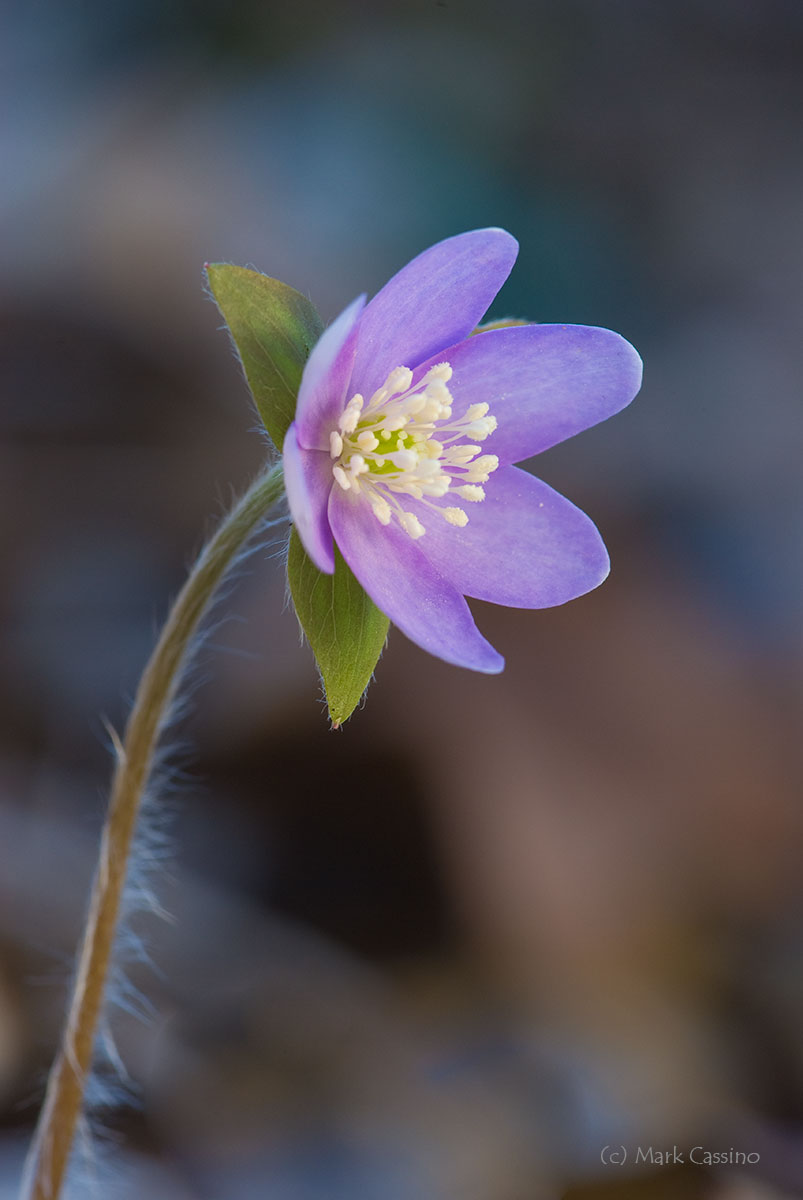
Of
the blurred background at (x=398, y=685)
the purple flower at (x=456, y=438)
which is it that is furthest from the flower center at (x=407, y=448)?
the blurred background at (x=398, y=685)

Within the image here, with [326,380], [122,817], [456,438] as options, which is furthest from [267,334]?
[122,817]

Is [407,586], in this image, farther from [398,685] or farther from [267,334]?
[398,685]

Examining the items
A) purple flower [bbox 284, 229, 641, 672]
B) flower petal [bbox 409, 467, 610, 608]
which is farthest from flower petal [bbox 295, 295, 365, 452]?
flower petal [bbox 409, 467, 610, 608]

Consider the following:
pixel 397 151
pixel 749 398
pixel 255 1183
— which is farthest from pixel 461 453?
pixel 397 151

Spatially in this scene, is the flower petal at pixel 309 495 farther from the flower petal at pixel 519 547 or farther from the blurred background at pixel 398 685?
the blurred background at pixel 398 685

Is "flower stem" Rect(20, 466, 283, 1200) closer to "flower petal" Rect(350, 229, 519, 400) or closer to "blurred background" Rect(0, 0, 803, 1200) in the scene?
"flower petal" Rect(350, 229, 519, 400)
